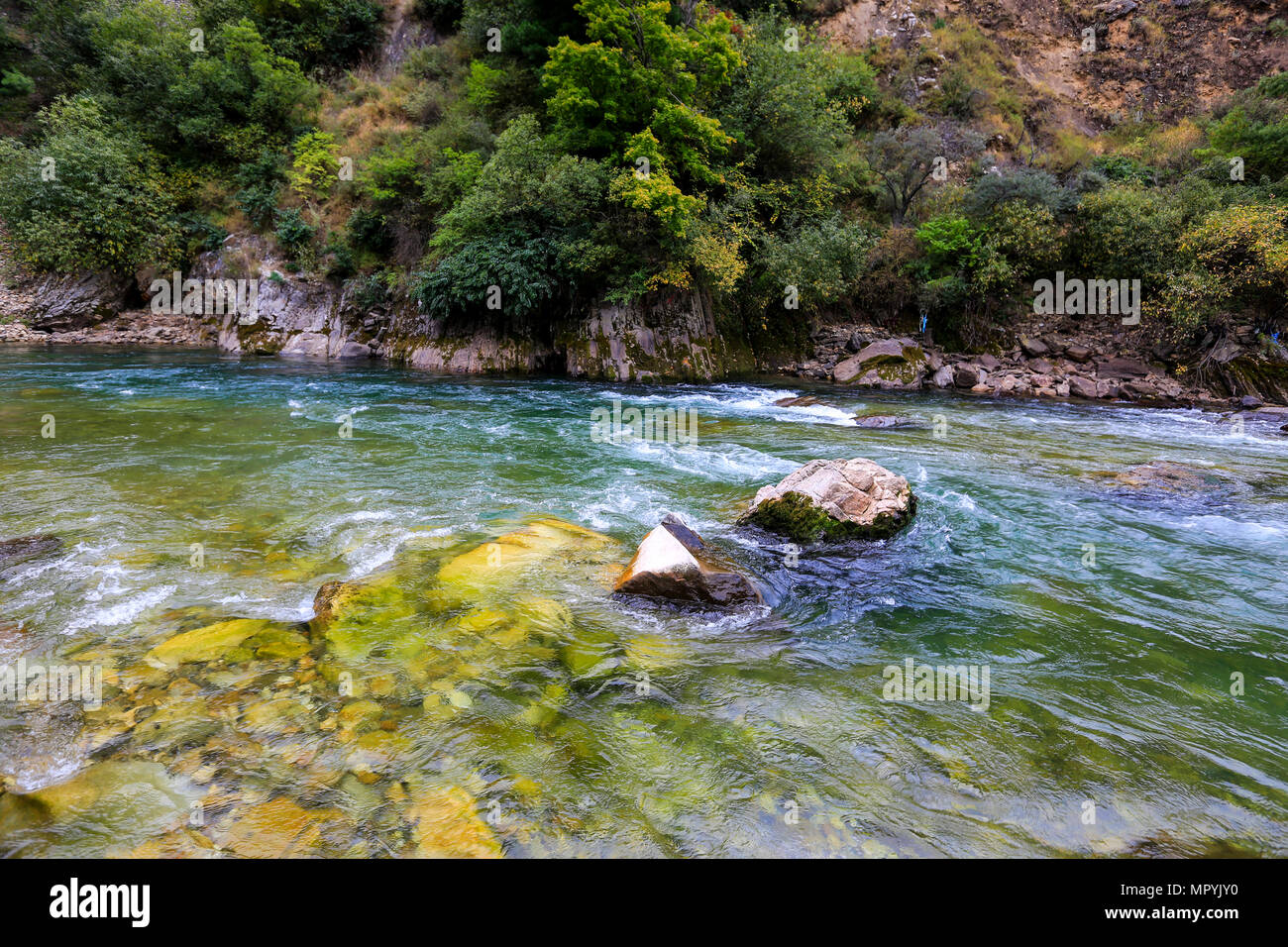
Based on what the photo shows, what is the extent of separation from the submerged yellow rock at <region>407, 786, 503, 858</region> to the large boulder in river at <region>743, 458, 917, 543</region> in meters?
5.02

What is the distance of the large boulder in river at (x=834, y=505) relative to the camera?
707 centimetres

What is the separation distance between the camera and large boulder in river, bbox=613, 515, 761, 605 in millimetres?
5418

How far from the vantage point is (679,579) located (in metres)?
5.40

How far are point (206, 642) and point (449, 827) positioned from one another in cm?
284

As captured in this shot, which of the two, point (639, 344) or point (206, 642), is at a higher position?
point (639, 344)

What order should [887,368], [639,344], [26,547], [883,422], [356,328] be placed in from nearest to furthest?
[26,547] → [883,422] → [639,344] → [887,368] → [356,328]

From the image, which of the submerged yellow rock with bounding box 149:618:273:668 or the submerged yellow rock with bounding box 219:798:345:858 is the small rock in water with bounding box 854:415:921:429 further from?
the submerged yellow rock with bounding box 219:798:345:858

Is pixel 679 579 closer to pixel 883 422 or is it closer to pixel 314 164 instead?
pixel 883 422

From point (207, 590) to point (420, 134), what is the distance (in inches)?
1072

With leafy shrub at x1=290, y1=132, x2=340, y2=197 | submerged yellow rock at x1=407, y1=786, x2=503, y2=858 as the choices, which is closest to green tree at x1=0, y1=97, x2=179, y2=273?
leafy shrub at x1=290, y1=132, x2=340, y2=197

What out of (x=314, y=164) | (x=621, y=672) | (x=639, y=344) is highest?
(x=314, y=164)

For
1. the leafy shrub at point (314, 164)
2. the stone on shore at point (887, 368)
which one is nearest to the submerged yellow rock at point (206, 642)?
the stone on shore at point (887, 368)

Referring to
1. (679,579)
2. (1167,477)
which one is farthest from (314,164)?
(1167,477)

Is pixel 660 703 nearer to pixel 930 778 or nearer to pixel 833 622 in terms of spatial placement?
pixel 930 778
